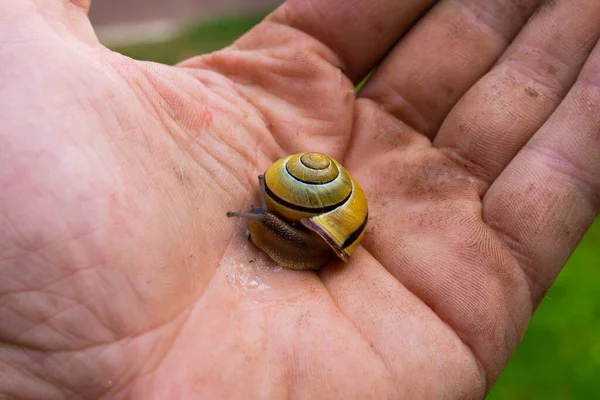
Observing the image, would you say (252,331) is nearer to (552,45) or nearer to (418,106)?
(418,106)

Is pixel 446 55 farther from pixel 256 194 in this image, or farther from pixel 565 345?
pixel 565 345

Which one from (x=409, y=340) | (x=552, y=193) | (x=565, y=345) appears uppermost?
(x=552, y=193)

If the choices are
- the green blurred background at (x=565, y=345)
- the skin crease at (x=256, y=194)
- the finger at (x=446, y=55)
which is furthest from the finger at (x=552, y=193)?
the green blurred background at (x=565, y=345)

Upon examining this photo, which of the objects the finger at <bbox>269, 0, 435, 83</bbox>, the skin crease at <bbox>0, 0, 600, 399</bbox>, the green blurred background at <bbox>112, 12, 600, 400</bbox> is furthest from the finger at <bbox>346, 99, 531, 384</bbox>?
the green blurred background at <bbox>112, 12, 600, 400</bbox>

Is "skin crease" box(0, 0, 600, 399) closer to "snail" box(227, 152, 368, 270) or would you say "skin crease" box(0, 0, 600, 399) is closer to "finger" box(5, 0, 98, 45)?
"finger" box(5, 0, 98, 45)

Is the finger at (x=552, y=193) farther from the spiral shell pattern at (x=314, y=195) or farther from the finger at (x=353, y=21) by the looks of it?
the finger at (x=353, y=21)

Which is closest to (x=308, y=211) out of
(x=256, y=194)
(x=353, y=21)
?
(x=256, y=194)
